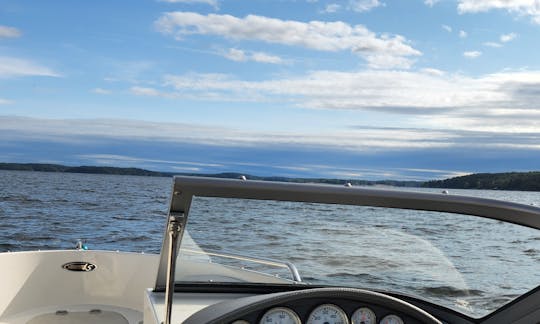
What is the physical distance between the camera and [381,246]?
2.72 metres

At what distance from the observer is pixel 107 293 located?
202 inches

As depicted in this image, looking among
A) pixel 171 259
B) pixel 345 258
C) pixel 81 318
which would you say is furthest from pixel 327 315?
→ pixel 81 318

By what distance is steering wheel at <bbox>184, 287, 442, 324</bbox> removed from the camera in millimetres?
2152

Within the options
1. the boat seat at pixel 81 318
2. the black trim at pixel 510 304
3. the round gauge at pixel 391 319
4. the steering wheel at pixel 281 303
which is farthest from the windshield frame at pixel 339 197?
the boat seat at pixel 81 318

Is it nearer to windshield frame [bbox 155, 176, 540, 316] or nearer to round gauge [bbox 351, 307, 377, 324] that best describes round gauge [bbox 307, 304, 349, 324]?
round gauge [bbox 351, 307, 377, 324]

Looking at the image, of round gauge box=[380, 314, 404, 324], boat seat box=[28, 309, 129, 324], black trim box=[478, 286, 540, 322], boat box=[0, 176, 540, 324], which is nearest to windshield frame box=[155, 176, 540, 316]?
boat box=[0, 176, 540, 324]

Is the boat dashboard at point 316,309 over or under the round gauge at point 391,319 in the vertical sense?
over

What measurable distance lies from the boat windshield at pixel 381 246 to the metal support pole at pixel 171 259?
0.12 m

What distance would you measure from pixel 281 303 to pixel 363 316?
330 mm

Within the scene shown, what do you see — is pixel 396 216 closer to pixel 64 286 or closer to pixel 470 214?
pixel 470 214

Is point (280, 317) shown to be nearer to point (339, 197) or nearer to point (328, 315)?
point (328, 315)

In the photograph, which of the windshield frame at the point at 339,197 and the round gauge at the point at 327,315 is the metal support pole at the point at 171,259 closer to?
the windshield frame at the point at 339,197

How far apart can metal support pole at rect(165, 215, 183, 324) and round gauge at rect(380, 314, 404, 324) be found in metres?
0.78

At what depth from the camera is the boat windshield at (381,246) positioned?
262 centimetres
